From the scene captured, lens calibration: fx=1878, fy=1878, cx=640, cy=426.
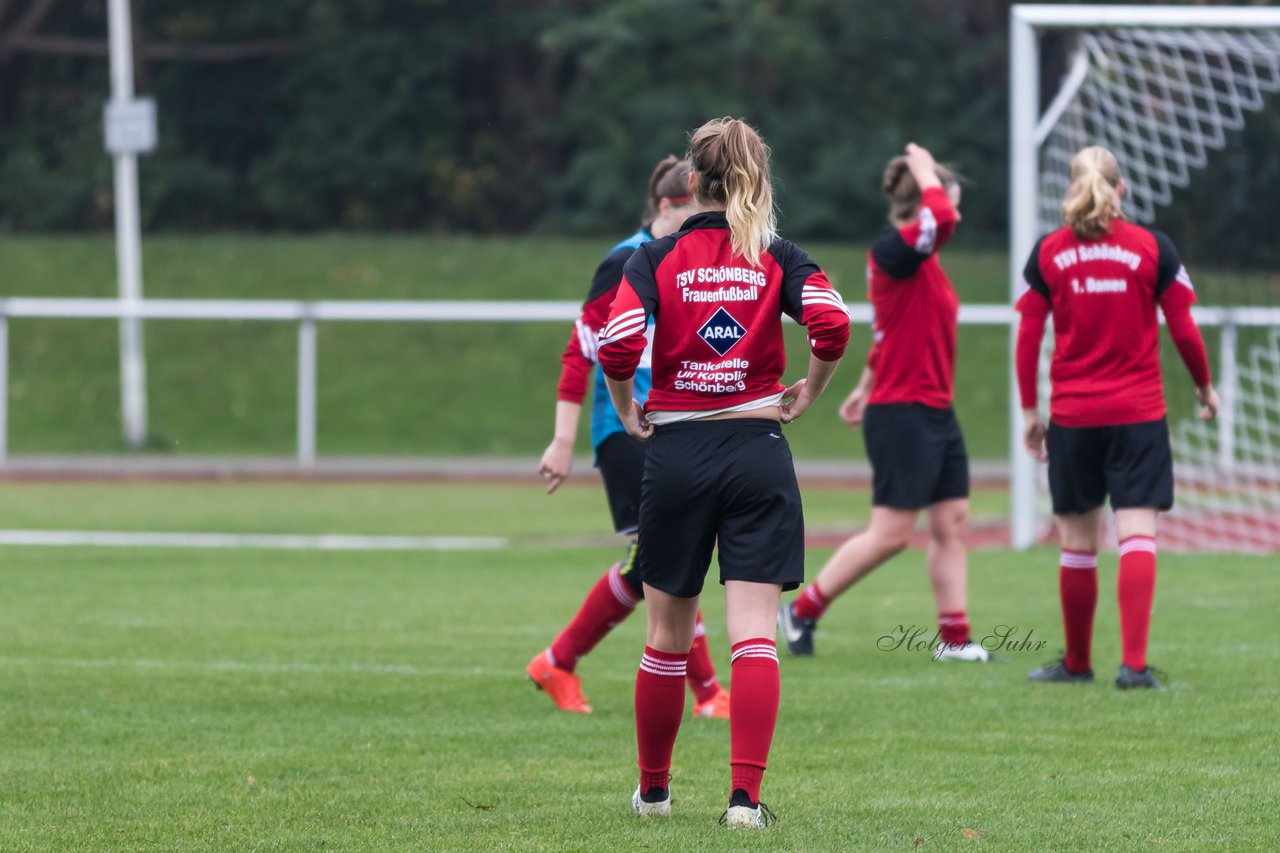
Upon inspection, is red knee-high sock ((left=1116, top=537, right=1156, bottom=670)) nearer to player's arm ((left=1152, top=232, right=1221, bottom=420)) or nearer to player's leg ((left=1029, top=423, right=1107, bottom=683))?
player's leg ((left=1029, top=423, right=1107, bottom=683))

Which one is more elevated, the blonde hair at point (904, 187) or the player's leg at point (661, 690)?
the blonde hair at point (904, 187)

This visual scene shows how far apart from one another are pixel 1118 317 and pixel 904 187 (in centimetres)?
125

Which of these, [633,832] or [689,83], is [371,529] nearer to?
[633,832]

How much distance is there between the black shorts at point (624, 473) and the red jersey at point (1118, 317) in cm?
163

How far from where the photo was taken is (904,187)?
25.0 ft

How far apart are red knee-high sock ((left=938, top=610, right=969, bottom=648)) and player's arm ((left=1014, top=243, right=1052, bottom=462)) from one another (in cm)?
102

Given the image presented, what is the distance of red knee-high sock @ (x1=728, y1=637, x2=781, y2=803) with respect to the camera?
183 inches

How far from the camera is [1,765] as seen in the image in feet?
18.3

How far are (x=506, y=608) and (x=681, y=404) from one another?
16.1ft

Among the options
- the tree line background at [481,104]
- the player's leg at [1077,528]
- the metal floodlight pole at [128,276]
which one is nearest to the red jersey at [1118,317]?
the player's leg at [1077,528]

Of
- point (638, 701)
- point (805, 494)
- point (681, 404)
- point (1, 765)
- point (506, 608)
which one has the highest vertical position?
point (681, 404)

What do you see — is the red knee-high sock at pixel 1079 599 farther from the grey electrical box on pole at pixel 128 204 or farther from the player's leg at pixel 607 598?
the grey electrical box on pole at pixel 128 204

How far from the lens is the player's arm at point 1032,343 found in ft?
22.7

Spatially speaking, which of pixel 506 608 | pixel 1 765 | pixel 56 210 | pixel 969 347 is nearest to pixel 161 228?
pixel 56 210
